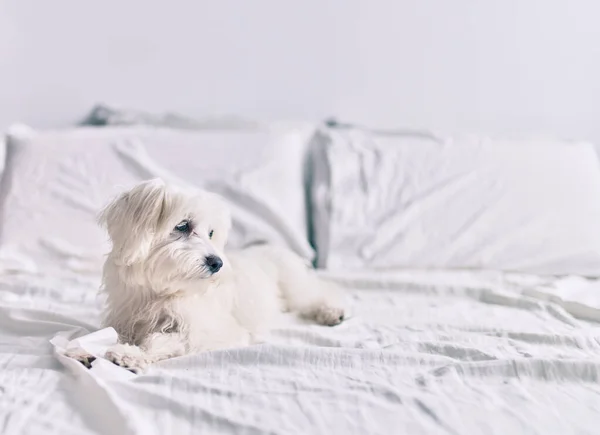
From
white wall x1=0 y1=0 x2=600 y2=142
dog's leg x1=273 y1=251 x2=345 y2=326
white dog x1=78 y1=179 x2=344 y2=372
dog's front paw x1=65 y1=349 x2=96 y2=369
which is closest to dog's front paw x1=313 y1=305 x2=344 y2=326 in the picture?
dog's leg x1=273 y1=251 x2=345 y2=326

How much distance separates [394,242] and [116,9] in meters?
1.43

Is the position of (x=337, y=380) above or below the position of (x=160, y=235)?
below

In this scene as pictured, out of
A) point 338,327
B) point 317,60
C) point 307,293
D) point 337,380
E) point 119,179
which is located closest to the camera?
point 337,380

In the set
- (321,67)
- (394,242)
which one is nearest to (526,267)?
(394,242)

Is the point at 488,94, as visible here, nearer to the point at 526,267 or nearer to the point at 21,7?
the point at 526,267

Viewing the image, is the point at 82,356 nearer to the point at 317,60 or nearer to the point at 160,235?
the point at 160,235

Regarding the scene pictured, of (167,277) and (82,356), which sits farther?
(167,277)

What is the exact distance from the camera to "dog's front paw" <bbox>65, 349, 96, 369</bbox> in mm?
1135

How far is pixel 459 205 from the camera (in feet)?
6.64

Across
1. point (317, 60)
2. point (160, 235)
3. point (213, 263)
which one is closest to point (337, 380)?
point (213, 263)

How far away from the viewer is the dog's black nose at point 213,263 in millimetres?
1297

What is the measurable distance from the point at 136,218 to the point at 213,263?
19 centimetres

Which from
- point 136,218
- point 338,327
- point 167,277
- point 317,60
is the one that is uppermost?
point 317,60

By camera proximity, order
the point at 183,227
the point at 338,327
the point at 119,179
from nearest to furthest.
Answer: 1. the point at 183,227
2. the point at 338,327
3. the point at 119,179
